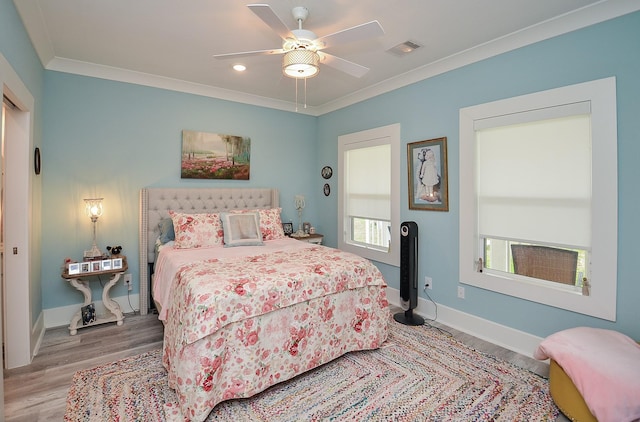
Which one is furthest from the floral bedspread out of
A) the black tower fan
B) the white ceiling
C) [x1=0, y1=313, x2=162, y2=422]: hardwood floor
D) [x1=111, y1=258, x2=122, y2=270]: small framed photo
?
the white ceiling

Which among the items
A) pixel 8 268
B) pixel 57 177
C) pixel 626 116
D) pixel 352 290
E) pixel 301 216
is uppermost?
pixel 626 116

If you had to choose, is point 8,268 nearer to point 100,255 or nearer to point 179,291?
point 100,255

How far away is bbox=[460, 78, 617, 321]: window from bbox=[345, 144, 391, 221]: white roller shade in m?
1.11

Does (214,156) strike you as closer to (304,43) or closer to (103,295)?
(103,295)

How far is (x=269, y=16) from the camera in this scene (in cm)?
188

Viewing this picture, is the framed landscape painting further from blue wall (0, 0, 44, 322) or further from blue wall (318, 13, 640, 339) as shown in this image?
blue wall (318, 13, 640, 339)

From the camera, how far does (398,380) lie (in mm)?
2398

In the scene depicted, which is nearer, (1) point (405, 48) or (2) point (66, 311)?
(1) point (405, 48)

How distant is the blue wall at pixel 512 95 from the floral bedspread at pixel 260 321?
104 centimetres

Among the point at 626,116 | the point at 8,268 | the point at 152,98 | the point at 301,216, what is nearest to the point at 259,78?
the point at 152,98

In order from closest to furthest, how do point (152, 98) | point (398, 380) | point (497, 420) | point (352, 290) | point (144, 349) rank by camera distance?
point (497, 420)
point (398, 380)
point (352, 290)
point (144, 349)
point (152, 98)

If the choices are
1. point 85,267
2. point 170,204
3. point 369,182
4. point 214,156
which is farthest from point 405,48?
point 85,267

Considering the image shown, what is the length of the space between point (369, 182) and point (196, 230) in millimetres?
2309

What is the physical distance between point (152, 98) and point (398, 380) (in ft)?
13.0
